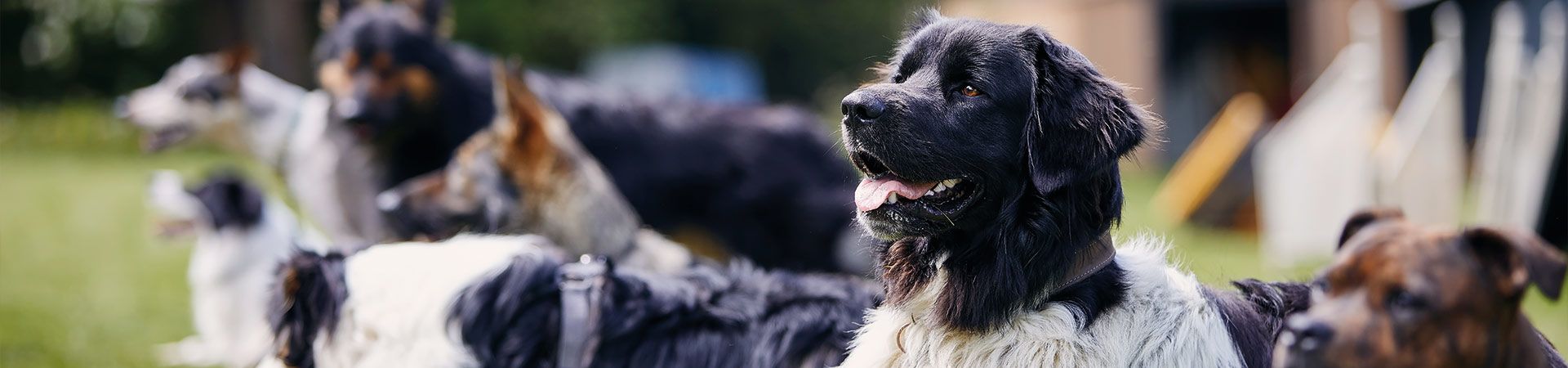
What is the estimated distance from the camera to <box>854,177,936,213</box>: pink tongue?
8.93ft

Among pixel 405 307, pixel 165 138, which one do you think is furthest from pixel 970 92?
pixel 165 138

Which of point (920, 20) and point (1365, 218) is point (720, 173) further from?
point (1365, 218)

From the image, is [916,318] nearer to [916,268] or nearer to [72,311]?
[916,268]

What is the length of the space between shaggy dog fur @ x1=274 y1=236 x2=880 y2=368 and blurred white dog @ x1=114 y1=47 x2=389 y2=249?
3.45m

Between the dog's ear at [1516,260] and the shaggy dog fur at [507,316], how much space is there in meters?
1.70

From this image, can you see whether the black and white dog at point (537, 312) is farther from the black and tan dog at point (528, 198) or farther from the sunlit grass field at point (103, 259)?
the black and tan dog at point (528, 198)

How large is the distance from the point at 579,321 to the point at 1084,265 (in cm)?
134

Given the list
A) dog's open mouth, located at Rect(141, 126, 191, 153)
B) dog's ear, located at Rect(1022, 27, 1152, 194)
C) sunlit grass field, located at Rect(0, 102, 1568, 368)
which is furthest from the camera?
dog's open mouth, located at Rect(141, 126, 191, 153)

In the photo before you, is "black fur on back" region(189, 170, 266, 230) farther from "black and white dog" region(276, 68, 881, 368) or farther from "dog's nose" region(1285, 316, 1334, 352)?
"dog's nose" region(1285, 316, 1334, 352)

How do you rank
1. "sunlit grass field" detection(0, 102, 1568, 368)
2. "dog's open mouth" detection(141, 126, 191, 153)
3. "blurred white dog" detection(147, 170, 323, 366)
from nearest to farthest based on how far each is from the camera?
"blurred white dog" detection(147, 170, 323, 366)
"sunlit grass field" detection(0, 102, 1568, 368)
"dog's open mouth" detection(141, 126, 191, 153)

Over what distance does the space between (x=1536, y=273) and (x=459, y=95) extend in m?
5.69

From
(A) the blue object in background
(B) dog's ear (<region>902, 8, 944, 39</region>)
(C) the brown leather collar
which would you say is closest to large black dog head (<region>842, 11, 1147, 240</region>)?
(C) the brown leather collar

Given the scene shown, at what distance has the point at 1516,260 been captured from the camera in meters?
1.92

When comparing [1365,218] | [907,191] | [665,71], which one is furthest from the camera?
[665,71]
